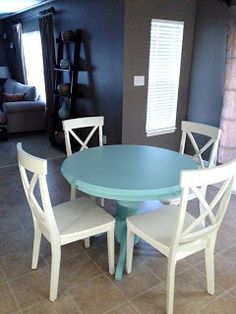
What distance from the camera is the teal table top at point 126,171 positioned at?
1.62 meters

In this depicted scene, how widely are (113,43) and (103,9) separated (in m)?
0.48

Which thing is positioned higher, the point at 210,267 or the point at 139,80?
the point at 139,80

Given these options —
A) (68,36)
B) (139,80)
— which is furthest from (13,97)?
(139,80)

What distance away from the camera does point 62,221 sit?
70.4 inches

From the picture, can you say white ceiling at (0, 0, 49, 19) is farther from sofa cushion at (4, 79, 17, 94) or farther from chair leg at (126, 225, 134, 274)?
chair leg at (126, 225, 134, 274)

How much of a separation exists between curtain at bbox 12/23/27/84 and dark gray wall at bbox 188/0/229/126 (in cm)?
410

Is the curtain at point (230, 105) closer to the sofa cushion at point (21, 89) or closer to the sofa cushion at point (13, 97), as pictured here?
the sofa cushion at point (21, 89)

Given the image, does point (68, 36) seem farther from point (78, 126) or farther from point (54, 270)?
point (54, 270)

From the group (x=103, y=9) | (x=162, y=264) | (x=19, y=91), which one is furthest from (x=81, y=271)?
(x=19, y=91)

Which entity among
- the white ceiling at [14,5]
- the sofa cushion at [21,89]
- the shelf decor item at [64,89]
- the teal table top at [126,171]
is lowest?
the teal table top at [126,171]

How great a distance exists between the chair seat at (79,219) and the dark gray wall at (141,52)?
73.7 inches

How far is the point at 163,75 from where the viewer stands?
3822 mm

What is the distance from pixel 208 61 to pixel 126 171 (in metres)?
2.55

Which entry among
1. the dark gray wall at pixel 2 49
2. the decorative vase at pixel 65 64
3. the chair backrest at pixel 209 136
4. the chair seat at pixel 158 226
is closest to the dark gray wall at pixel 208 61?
the chair backrest at pixel 209 136
